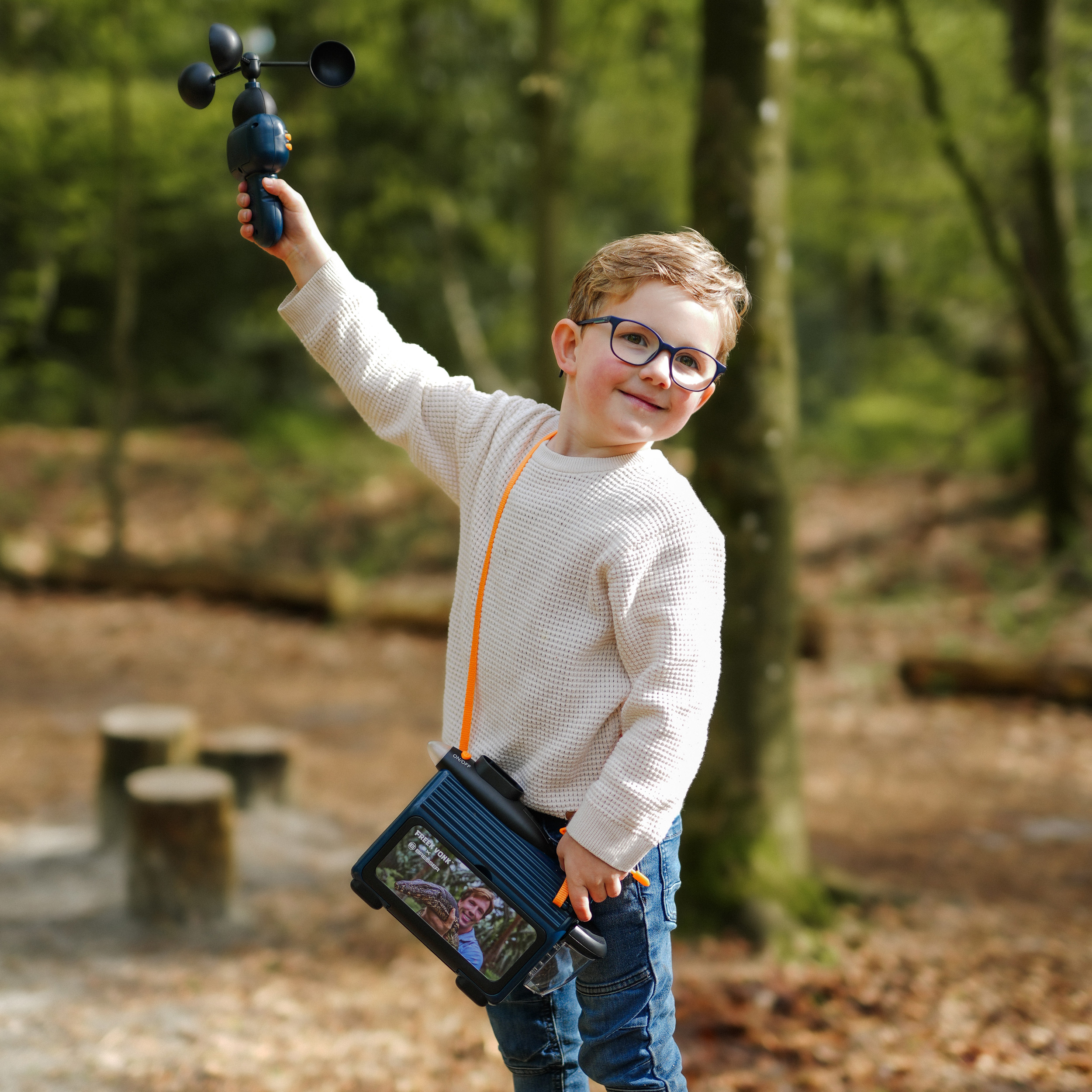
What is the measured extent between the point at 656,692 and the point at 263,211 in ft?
3.51

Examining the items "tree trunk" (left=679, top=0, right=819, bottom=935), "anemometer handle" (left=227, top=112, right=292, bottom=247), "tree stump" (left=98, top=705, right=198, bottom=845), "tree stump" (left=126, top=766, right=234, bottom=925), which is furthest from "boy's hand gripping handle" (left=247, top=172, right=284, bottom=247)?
"tree stump" (left=98, top=705, right=198, bottom=845)

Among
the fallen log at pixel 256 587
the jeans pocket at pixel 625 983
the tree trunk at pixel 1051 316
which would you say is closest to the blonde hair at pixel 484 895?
the jeans pocket at pixel 625 983

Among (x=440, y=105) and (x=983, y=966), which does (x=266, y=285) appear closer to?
(x=440, y=105)

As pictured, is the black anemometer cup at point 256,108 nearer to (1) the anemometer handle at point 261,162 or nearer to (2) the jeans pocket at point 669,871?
(1) the anemometer handle at point 261,162

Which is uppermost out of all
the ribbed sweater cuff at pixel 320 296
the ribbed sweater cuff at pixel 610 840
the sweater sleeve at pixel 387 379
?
the ribbed sweater cuff at pixel 320 296

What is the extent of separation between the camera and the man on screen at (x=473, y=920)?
1.77 meters

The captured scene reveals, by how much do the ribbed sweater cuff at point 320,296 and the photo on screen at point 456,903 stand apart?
3.04 ft

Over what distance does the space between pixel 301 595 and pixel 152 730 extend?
4.55 m

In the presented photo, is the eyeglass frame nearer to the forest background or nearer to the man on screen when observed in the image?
the man on screen

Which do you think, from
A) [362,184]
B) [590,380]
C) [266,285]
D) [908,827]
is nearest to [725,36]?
[590,380]

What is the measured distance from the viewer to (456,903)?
1.79 metres

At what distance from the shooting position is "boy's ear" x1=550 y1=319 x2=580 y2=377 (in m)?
1.85

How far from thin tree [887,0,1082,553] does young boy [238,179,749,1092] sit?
4.42m

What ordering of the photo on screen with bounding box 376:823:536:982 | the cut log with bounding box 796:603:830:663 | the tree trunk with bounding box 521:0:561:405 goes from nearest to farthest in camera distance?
the photo on screen with bounding box 376:823:536:982 < the tree trunk with bounding box 521:0:561:405 < the cut log with bounding box 796:603:830:663
